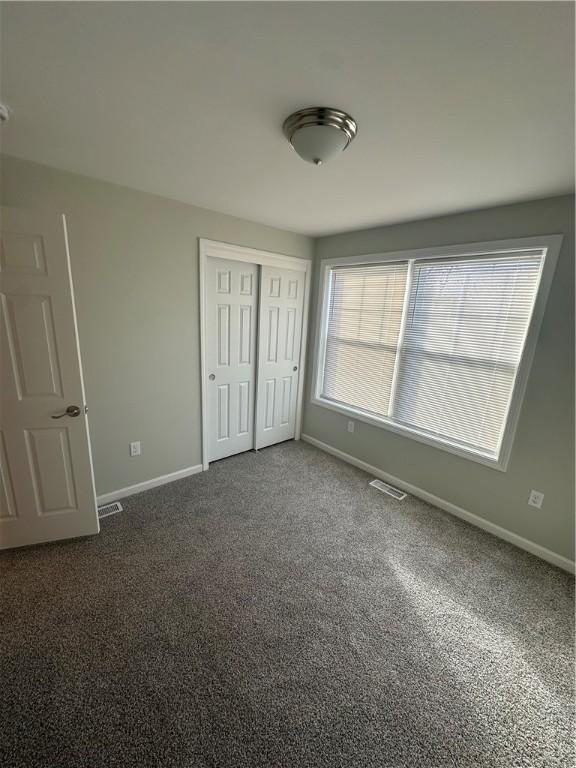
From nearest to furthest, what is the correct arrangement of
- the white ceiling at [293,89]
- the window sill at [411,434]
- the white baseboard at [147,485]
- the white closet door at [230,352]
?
the white ceiling at [293,89] < the window sill at [411,434] < the white baseboard at [147,485] < the white closet door at [230,352]

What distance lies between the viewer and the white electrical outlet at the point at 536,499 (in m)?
2.07

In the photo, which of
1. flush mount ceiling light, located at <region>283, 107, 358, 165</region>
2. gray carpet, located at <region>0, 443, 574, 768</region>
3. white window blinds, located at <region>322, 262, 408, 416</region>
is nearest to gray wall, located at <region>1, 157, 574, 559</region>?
white window blinds, located at <region>322, 262, 408, 416</region>

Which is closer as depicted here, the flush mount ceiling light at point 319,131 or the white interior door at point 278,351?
the flush mount ceiling light at point 319,131

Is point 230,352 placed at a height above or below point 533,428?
above

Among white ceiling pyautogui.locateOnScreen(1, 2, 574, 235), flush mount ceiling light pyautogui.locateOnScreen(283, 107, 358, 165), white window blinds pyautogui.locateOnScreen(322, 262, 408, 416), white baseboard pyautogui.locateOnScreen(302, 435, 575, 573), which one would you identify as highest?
white ceiling pyautogui.locateOnScreen(1, 2, 574, 235)

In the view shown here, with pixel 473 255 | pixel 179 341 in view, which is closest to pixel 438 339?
pixel 473 255

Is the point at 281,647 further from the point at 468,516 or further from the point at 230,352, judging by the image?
the point at 230,352

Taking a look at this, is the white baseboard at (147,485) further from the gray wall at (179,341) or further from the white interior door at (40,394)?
the white interior door at (40,394)

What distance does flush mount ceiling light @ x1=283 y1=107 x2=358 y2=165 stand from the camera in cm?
118

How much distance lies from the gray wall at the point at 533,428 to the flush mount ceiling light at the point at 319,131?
56.5 inches

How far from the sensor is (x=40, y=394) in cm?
179

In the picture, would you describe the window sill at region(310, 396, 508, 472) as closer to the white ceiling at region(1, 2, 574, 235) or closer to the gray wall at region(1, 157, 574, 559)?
the gray wall at region(1, 157, 574, 559)

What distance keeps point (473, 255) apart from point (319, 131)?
63.8 inches

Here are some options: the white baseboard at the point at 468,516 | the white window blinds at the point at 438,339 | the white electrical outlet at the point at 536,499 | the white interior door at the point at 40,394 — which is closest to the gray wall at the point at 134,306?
the white interior door at the point at 40,394
